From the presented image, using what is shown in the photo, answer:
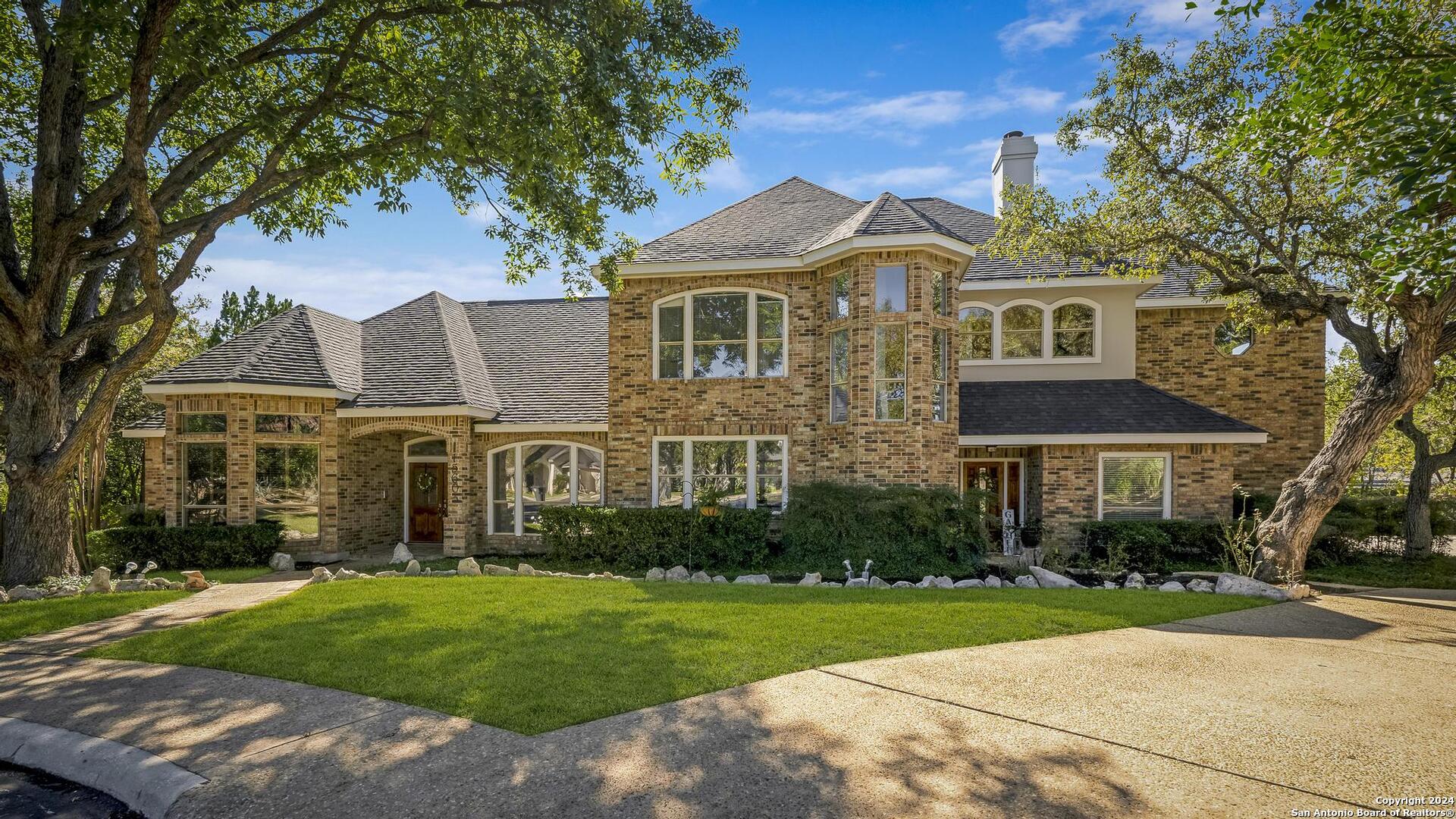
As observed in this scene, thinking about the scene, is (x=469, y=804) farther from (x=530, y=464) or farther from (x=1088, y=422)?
(x=1088, y=422)

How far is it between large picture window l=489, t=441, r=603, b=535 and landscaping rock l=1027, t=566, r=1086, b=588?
29.9ft

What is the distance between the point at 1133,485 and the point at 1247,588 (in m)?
4.65

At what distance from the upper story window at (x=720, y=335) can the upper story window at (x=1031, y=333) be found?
5289mm

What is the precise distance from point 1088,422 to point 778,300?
23.2 ft

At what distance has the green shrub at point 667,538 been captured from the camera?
12453 millimetres

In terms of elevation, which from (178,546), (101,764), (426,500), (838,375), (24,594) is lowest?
(178,546)

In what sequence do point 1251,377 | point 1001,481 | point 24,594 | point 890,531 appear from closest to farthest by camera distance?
point 24,594
point 890,531
point 1001,481
point 1251,377

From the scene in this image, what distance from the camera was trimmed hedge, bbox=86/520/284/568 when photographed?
12766 millimetres

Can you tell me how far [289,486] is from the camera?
14375 mm

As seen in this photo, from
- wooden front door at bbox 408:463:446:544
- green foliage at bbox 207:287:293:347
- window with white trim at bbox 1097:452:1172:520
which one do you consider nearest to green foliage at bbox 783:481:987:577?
window with white trim at bbox 1097:452:1172:520

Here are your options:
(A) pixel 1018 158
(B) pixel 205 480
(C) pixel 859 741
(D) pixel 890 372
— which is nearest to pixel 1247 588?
(D) pixel 890 372

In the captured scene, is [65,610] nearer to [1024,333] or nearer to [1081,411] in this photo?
[1081,411]

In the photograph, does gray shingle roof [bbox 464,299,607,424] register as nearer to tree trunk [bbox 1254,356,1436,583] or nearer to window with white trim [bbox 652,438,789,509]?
window with white trim [bbox 652,438,789,509]

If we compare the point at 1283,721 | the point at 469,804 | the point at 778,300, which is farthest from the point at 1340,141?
the point at 469,804
